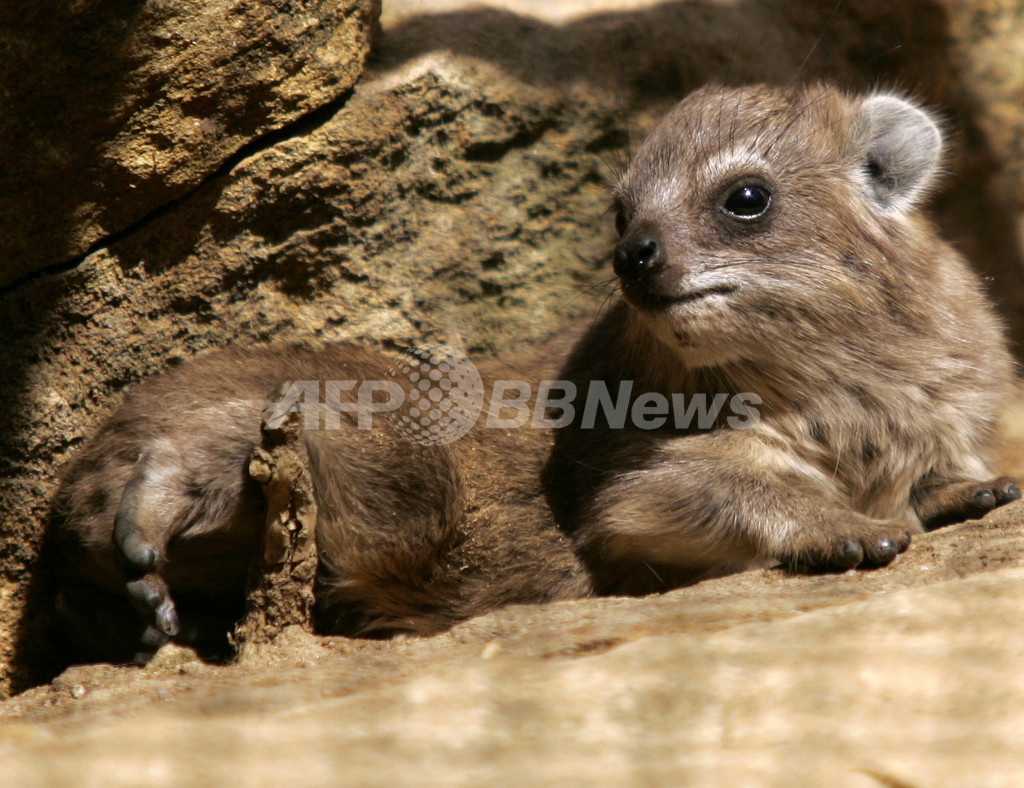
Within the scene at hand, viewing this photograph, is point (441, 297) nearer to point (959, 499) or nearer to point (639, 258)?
point (639, 258)

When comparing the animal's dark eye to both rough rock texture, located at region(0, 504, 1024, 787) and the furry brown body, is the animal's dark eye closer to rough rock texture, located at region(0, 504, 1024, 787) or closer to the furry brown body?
the furry brown body

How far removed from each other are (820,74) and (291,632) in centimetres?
463

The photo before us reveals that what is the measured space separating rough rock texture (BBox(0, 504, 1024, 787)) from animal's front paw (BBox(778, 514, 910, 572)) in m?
0.19

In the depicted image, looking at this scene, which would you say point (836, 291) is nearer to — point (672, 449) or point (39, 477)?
point (672, 449)

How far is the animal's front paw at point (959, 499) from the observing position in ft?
12.4

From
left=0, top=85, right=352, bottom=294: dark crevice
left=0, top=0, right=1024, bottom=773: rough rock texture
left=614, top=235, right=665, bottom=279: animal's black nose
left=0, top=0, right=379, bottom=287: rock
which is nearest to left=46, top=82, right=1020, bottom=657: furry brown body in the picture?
left=614, top=235, right=665, bottom=279: animal's black nose

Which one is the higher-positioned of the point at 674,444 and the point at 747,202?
the point at 747,202

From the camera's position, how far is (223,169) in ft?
13.7

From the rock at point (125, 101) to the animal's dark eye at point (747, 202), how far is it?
1867 mm

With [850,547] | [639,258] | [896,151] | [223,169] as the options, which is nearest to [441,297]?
[223,169]

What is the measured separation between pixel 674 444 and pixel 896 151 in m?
1.60

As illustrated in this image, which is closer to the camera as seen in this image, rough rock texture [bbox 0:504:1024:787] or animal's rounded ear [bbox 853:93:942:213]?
rough rock texture [bbox 0:504:1024:787]

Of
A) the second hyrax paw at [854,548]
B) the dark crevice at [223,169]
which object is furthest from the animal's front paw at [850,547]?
the dark crevice at [223,169]

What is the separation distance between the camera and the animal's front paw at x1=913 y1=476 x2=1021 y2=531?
377cm
